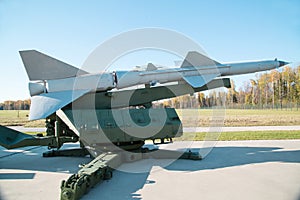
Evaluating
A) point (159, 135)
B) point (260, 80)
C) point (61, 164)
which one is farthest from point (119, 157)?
point (260, 80)

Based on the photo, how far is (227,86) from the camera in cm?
681

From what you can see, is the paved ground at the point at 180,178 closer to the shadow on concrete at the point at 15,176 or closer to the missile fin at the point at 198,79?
the shadow on concrete at the point at 15,176

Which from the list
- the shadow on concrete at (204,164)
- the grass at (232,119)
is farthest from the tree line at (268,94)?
the shadow on concrete at (204,164)

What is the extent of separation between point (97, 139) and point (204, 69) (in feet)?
11.4

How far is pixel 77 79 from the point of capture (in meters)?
6.11

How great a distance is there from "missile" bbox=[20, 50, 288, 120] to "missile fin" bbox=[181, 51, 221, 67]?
0.10ft

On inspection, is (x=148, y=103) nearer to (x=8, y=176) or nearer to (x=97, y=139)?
(x=97, y=139)

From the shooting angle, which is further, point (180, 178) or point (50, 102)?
point (50, 102)

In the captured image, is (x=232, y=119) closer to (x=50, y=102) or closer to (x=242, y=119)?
(x=242, y=119)

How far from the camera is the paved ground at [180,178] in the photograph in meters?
3.81

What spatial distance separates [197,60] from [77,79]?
335 cm

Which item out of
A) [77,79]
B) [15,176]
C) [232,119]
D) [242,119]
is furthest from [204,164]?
[232,119]

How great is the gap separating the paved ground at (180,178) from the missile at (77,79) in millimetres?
1388

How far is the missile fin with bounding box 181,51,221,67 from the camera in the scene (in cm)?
703
